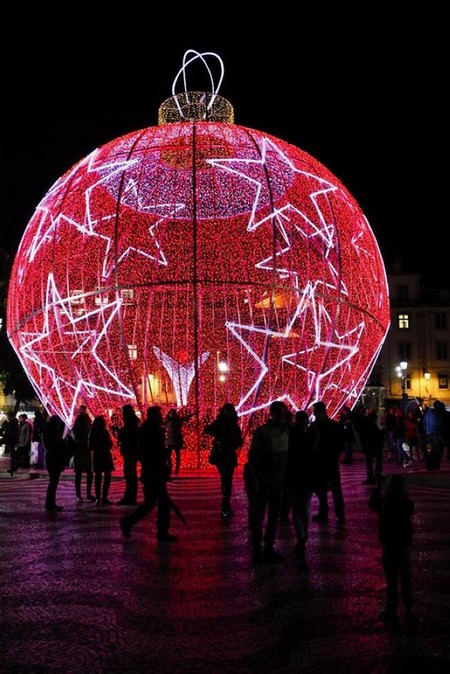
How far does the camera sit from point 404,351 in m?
57.6

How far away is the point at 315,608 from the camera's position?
532 cm

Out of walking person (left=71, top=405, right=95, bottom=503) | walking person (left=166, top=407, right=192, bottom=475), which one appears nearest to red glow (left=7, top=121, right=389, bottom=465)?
walking person (left=166, top=407, right=192, bottom=475)

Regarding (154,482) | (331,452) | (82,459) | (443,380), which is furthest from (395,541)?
(443,380)

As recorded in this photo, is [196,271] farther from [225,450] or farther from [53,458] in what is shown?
[225,450]

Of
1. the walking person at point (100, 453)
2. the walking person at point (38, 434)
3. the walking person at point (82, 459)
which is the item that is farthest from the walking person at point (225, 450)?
the walking person at point (38, 434)

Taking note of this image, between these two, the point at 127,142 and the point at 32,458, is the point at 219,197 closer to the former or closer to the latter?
the point at 127,142

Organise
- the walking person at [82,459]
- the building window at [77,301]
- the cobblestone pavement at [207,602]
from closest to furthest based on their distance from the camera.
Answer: the cobblestone pavement at [207,602]
the walking person at [82,459]
the building window at [77,301]

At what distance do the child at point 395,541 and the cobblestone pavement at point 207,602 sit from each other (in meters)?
0.18

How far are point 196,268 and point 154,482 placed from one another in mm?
7622

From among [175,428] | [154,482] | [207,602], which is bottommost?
[207,602]

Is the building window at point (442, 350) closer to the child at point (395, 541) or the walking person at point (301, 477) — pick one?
the walking person at point (301, 477)

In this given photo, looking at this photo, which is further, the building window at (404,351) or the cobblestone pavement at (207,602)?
the building window at (404,351)

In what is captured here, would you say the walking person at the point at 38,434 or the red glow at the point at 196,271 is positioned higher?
the red glow at the point at 196,271

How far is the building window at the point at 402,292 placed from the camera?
58031mm
